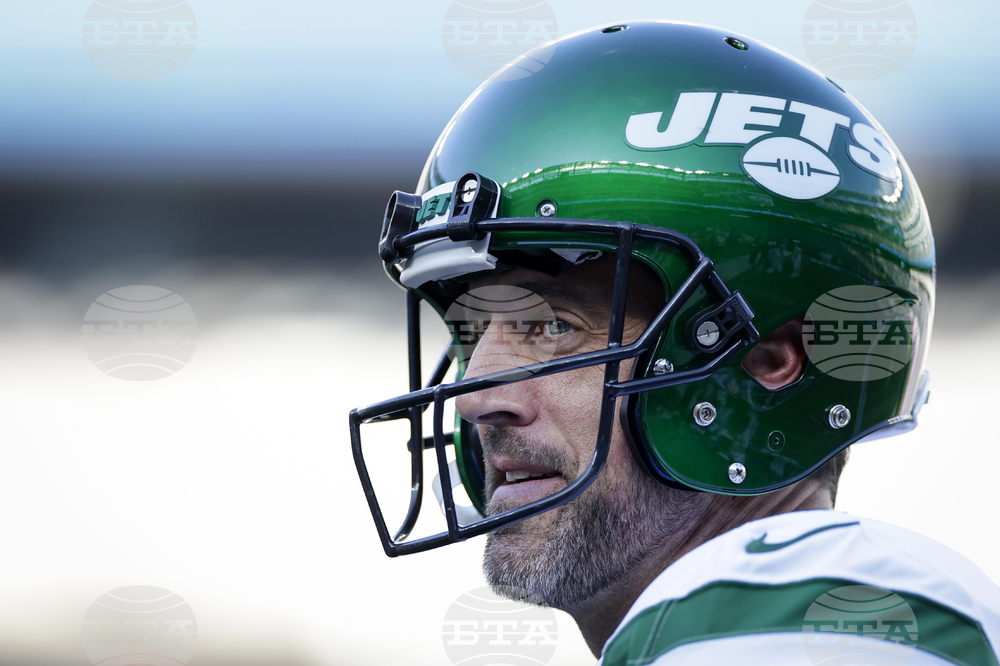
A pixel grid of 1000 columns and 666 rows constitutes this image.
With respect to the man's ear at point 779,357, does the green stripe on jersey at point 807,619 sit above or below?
below

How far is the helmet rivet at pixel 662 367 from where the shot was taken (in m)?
0.82

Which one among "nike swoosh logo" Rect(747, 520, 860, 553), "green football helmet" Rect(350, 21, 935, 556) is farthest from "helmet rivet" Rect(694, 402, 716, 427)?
"nike swoosh logo" Rect(747, 520, 860, 553)

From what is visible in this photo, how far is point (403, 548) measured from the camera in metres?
0.84

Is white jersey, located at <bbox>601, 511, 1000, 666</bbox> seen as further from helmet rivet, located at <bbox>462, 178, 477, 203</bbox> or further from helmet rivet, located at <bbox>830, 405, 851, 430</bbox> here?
helmet rivet, located at <bbox>462, 178, 477, 203</bbox>

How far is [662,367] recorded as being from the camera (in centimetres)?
82

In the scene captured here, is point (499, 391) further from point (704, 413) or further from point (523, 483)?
point (704, 413)

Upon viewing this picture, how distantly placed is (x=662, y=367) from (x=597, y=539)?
0.19m

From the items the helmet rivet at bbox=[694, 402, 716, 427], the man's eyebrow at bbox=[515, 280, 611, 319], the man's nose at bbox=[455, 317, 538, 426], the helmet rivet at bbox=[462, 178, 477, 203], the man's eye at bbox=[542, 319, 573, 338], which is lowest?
the helmet rivet at bbox=[694, 402, 716, 427]

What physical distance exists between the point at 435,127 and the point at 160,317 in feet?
3.27

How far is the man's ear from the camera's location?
0.85 m

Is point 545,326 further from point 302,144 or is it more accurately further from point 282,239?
point 282,239

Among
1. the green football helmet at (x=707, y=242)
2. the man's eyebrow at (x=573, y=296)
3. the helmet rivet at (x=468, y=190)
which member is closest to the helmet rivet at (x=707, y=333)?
the green football helmet at (x=707, y=242)

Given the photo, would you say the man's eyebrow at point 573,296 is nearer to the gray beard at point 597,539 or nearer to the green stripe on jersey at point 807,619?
the gray beard at point 597,539

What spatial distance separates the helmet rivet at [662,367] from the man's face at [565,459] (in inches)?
1.7
